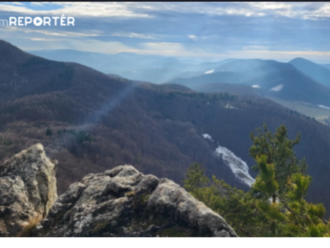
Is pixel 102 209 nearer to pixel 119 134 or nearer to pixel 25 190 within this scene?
pixel 25 190

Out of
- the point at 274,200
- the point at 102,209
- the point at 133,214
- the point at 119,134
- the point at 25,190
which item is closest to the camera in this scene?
the point at 133,214

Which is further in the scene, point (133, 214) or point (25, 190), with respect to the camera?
point (25, 190)

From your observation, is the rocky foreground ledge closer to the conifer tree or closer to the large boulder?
the large boulder

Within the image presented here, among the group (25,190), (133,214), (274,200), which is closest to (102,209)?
(133,214)

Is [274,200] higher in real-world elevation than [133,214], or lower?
lower

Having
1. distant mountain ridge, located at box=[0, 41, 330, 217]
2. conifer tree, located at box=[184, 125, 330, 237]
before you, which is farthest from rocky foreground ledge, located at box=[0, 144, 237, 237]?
distant mountain ridge, located at box=[0, 41, 330, 217]

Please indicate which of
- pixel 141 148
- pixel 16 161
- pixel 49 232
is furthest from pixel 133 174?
pixel 141 148

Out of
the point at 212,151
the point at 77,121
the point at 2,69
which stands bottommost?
the point at 212,151
